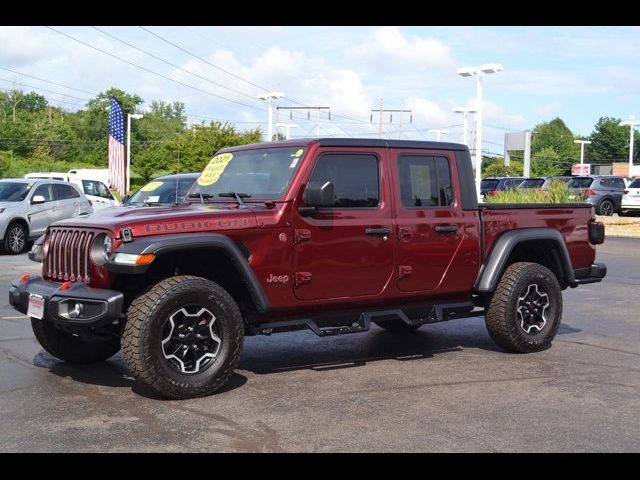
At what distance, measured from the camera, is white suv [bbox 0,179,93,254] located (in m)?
17.7

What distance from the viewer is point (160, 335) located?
5.66m

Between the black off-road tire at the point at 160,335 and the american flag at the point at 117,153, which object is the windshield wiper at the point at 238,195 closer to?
the black off-road tire at the point at 160,335

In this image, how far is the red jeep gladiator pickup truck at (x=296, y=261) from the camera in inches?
225

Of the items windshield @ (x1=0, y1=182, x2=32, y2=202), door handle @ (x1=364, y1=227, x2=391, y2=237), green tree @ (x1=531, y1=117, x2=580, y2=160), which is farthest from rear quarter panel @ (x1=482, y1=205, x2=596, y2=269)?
green tree @ (x1=531, y1=117, x2=580, y2=160)

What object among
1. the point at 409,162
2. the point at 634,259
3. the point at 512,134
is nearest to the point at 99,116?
the point at 512,134

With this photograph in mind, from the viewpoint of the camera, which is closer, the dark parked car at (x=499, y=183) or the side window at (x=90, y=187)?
the side window at (x=90, y=187)

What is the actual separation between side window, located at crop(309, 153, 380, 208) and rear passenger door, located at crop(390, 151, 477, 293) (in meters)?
0.22

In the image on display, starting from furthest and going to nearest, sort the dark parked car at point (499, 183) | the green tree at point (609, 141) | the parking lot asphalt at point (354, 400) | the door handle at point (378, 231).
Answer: the green tree at point (609, 141)
the dark parked car at point (499, 183)
the door handle at point (378, 231)
the parking lot asphalt at point (354, 400)

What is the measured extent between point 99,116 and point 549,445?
96627mm

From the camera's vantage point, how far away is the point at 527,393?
608 centimetres

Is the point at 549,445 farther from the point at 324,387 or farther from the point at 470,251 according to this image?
the point at 470,251

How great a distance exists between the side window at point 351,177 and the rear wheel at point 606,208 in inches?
1039

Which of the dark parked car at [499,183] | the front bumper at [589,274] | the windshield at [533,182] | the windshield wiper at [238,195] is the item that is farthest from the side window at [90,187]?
the front bumper at [589,274]

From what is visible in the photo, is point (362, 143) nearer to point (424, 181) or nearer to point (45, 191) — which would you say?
point (424, 181)
